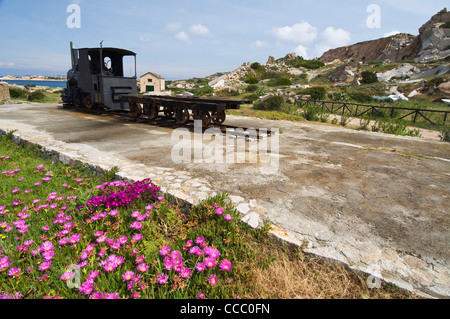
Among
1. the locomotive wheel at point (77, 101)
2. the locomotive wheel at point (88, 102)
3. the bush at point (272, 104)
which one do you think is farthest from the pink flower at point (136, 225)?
the bush at point (272, 104)

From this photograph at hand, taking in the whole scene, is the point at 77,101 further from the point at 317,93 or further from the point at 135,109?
the point at 317,93

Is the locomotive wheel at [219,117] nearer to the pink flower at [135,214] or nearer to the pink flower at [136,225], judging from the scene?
the pink flower at [135,214]

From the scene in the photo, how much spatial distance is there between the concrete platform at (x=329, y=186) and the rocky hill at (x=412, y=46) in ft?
222

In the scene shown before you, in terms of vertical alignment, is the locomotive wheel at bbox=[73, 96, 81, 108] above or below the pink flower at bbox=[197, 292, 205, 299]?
above

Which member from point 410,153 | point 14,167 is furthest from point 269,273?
point 410,153

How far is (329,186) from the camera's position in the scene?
348 centimetres

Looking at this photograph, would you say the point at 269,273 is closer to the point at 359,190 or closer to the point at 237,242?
the point at 237,242

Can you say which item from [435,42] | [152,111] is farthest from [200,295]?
[435,42]

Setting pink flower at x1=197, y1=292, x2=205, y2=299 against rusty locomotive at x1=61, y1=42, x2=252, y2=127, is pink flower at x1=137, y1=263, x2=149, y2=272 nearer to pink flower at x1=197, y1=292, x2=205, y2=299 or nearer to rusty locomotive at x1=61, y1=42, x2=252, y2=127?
pink flower at x1=197, y1=292, x2=205, y2=299

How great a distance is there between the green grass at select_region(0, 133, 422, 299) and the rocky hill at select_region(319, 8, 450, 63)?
7145 centimetres

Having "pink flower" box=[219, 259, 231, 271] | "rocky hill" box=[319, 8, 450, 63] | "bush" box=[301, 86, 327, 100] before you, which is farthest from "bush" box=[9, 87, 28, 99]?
"rocky hill" box=[319, 8, 450, 63]

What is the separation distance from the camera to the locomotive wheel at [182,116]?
7.97 m

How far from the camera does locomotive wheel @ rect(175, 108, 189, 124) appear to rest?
7.97 m

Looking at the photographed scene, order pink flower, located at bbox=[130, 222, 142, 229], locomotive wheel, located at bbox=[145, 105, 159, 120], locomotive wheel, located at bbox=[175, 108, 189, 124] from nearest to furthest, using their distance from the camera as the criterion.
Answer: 1. pink flower, located at bbox=[130, 222, 142, 229]
2. locomotive wheel, located at bbox=[175, 108, 189, 124]
3. locomotive wheel, located at bbox=[145, 105, 159, 120]
